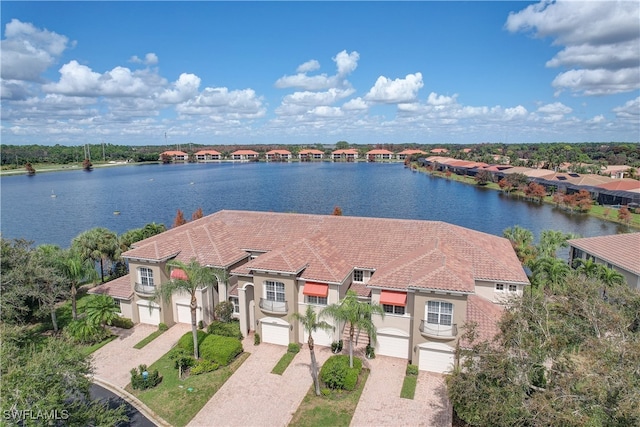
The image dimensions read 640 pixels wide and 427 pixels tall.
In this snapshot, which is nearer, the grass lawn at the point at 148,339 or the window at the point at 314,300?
the window at the point at 314,300

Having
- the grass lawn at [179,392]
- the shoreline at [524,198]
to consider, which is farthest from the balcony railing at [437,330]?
the shoreline at [524,198]

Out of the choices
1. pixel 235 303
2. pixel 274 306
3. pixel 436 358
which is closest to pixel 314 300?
pixel 274 306

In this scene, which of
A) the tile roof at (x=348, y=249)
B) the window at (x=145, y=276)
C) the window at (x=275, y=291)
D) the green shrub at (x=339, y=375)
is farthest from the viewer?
the window at (x=145, y=276)

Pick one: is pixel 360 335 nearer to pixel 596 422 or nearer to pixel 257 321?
pixel 257 321

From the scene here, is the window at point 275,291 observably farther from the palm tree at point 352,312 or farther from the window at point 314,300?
the palm tree at point 352,312

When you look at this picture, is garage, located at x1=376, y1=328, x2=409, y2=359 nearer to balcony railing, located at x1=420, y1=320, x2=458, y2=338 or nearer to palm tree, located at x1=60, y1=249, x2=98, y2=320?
balcony railing, located at x1=420, y1=320, x2=458, y2=338

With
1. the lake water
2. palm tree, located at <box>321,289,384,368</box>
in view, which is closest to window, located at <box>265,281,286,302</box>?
palm tree, located at <box>321,289,384,368</box>

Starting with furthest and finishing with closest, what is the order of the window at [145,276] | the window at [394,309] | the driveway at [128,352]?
1. the window at [145,276]
2. the window at [394,309]
3. the driveway at [128,352]
